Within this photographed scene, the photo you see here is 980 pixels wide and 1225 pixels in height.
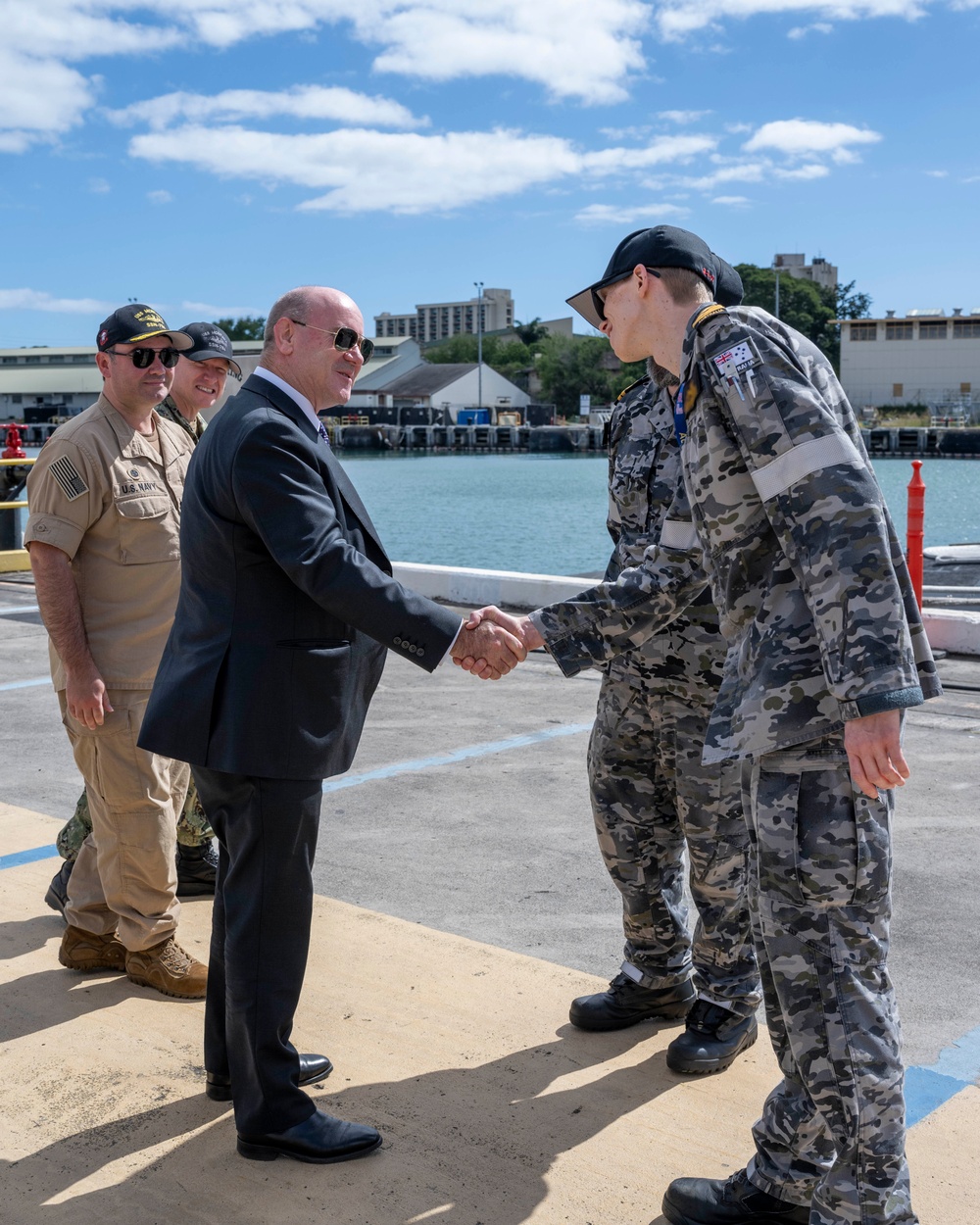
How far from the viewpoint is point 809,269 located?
556 feet

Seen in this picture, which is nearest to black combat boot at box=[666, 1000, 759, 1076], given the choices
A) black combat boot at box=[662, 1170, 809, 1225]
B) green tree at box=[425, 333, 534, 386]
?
black combat boot at box=[662, 1170, 809, 1225]

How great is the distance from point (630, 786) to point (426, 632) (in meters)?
0.92

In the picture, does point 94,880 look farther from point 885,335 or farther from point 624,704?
point 885,335

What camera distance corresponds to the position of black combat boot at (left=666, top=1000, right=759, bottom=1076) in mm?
3338

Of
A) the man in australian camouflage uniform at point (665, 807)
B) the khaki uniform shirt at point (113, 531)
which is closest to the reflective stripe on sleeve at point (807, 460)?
the man in australian camouflage uniform at point (665, 807)

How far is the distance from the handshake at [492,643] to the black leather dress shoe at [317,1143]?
3.68 ft

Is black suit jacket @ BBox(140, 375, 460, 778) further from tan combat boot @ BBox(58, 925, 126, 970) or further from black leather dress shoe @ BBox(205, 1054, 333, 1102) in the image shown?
tan combat boot @ BBox(58, 925, 126, 970)

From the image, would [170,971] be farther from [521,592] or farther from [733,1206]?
[521,592]

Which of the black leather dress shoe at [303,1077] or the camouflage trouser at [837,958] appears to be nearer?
the camouflage trouser at [837,958]

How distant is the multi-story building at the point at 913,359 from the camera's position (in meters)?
98.0

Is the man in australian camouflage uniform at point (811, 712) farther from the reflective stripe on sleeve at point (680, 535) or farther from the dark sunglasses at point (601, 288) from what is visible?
the reflective stripe on sleeve at point (680, 535)

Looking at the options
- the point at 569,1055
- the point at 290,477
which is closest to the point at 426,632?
the point at 290,477

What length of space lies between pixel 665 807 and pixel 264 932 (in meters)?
1.23

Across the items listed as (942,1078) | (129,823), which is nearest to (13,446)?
(129,823)
